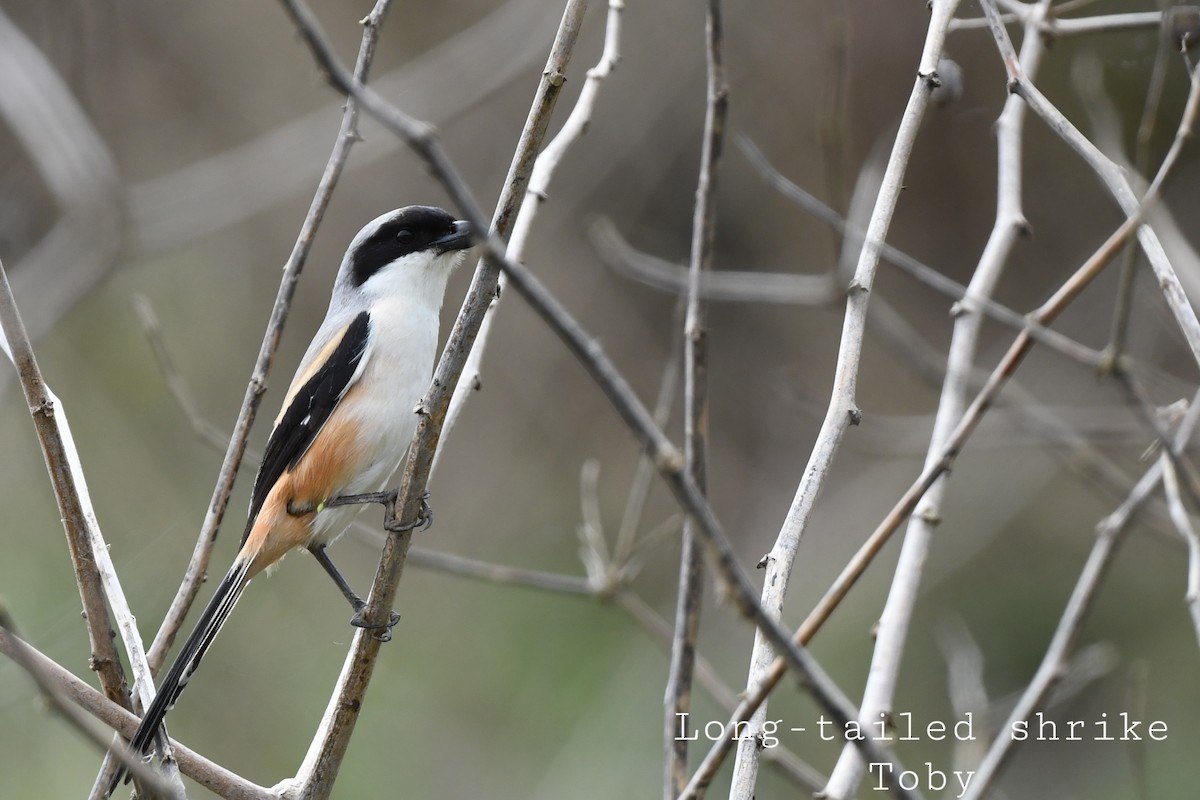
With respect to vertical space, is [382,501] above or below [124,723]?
above

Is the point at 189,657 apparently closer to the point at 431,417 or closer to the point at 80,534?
the point at 80,534

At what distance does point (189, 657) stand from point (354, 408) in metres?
1.04

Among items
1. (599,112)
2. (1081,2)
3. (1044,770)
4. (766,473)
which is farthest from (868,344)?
(1081,2)

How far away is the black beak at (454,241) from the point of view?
367 centimetres

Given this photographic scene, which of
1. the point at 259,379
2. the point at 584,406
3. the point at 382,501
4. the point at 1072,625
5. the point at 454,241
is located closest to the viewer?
the point at 1072,625

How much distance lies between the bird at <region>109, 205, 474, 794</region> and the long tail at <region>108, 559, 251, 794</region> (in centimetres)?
16

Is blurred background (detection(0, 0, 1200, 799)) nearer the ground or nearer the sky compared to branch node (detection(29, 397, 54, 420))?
nearer the sky

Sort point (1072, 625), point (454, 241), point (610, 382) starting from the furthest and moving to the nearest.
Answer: point (454, 241) → point (1072, 625) → point (610, 382)

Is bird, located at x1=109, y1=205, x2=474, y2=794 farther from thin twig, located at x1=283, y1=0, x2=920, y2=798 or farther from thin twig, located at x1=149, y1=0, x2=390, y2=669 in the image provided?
thin twig, located at x1=283, y1=0, x2=920, y2=798

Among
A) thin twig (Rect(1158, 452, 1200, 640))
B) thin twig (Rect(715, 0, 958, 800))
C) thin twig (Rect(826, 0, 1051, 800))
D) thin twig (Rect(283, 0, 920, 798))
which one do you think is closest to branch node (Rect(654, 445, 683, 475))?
thin twig (Rect(283, 0, 920, 798))

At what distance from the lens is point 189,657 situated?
270cm

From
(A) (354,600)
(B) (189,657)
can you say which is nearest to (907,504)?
(B) (189,657)

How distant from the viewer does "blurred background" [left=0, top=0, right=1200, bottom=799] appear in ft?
20.5

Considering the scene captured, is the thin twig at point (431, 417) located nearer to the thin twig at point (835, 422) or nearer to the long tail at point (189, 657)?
the long tail at point (189, 657)
